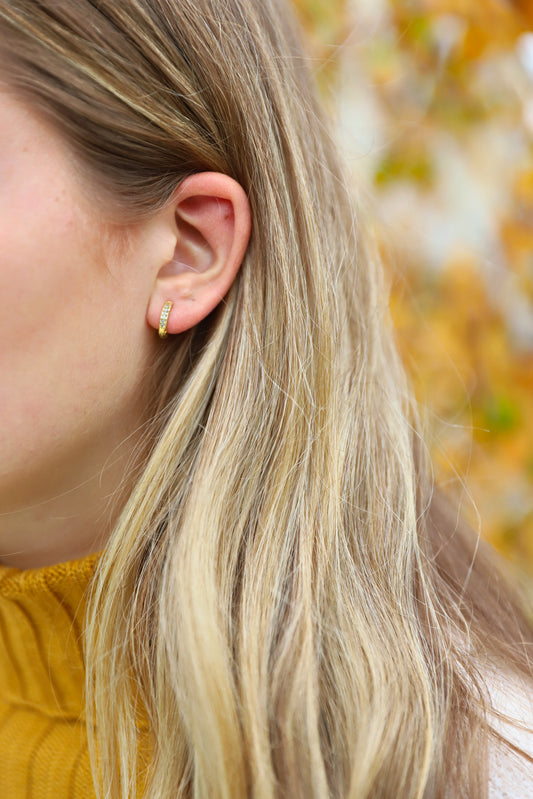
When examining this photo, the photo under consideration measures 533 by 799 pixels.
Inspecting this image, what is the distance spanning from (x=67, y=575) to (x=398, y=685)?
0.45m

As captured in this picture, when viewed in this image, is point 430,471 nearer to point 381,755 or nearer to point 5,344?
point 381,755

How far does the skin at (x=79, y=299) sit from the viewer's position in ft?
2.96

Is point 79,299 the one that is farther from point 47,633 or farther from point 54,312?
point 47,633

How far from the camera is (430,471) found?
1.27m

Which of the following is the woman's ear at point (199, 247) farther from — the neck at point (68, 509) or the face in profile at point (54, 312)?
the neck at point (68, 509)

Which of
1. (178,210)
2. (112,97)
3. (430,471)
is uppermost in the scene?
(112,97)

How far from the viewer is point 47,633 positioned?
3.63 ft

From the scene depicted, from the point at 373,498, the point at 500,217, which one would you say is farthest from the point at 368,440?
the point at 500,217

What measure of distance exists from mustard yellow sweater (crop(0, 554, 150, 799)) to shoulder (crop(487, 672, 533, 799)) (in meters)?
0.52

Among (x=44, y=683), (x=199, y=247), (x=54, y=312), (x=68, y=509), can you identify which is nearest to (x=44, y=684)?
(x=44, y=683)

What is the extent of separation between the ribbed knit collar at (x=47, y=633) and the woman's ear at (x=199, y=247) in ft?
1.13

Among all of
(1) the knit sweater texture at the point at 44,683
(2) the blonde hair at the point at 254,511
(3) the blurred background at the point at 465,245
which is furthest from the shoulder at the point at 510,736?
(3) the blurred background at the point at 465,245

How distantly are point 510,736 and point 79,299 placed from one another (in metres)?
0.69

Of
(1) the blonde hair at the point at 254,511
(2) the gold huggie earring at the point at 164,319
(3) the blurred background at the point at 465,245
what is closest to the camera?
(1) the blonde hair at the point at 254,511
